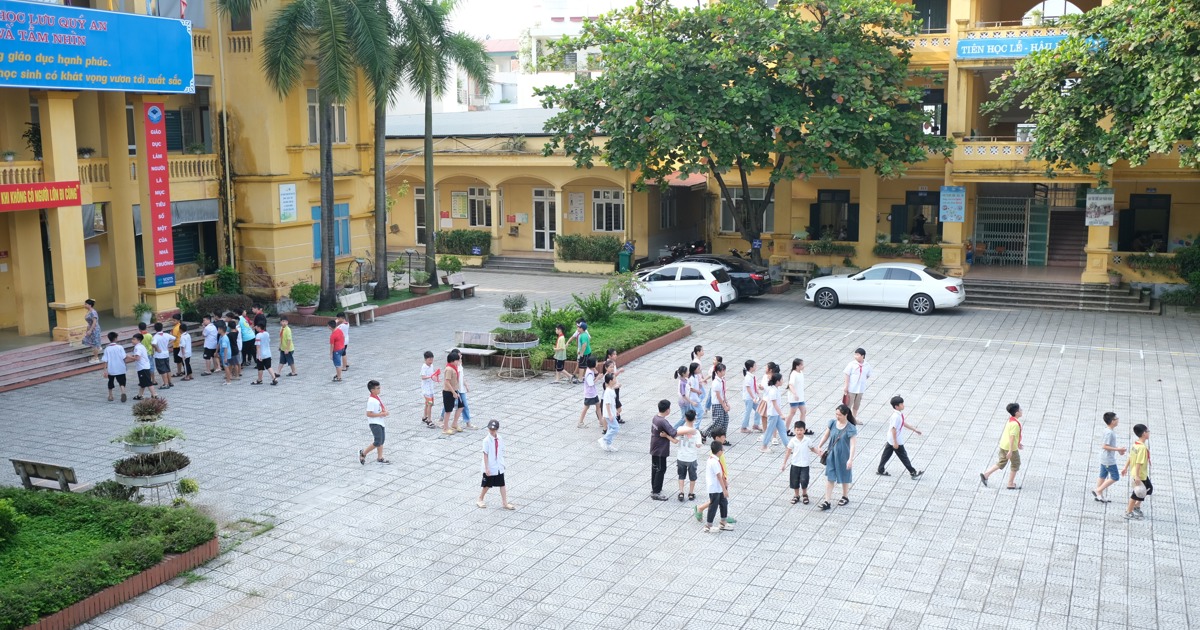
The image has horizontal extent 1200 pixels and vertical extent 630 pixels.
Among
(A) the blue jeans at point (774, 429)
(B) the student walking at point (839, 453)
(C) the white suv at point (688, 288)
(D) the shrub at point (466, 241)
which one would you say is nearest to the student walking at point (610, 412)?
(A) the blue jeans at point (774, 429)

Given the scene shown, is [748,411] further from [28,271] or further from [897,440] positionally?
[28,271]

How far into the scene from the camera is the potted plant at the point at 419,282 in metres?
29.6

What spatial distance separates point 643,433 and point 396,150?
2552cm

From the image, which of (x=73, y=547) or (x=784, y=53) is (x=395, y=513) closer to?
(x=73, y=547)

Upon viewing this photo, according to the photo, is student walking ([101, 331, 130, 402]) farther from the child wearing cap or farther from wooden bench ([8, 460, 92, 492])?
the child wearing cap

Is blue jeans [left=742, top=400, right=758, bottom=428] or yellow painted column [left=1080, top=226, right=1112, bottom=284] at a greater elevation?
yellow painted column [left=1080, top=226, right=1112, bottom=284]

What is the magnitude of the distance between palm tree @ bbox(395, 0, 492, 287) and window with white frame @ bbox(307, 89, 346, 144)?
2.35 m

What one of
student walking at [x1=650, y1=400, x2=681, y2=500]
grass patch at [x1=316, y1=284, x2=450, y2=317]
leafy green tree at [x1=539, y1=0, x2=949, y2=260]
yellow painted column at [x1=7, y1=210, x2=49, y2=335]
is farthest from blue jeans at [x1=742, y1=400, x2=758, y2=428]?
yellow painted column at [x1=7, y1=210, x2=49, y2=335]

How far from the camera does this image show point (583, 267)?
35438 mm

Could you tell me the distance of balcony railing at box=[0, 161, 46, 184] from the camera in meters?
20.7

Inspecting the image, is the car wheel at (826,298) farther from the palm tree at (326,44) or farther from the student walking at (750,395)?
Result: the palm tree at (326,44)

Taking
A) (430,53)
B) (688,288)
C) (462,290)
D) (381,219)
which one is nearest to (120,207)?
(381,219)

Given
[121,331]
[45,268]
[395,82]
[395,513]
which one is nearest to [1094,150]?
[395,82]

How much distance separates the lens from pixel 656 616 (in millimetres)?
10164
